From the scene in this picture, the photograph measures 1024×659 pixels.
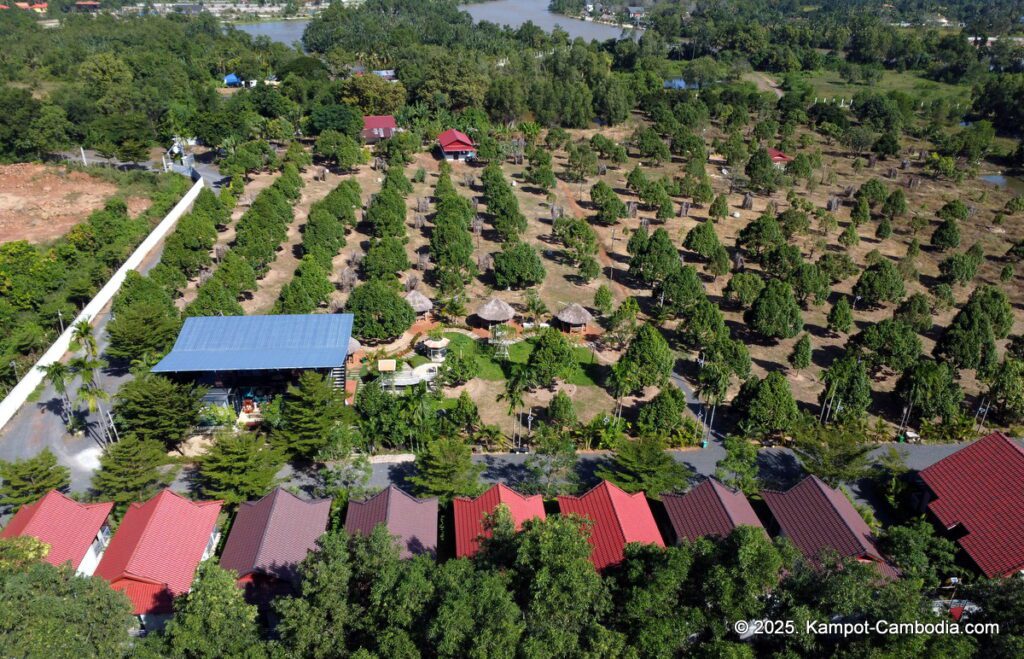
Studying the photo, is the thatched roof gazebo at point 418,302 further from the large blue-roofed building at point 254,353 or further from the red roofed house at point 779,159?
the red roofed house at point 779,159

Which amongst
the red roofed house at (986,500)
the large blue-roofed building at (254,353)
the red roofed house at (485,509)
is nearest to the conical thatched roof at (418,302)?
the large blue-roofed building at (254,353)

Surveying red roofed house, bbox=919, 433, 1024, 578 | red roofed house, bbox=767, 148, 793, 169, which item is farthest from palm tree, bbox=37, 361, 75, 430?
red roofed house, bbox=767, 148, 793, 169

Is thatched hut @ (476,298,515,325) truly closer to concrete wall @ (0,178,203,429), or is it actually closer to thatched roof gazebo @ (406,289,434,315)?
thatched roof gazebo @ (406,289,434,315)

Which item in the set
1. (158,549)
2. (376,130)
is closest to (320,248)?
(158,549)

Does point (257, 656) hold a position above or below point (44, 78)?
above

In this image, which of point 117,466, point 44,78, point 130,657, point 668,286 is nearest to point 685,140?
point 668,286

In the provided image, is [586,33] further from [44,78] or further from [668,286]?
[668,286]

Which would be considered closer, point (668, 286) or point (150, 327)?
point (150, 327)
